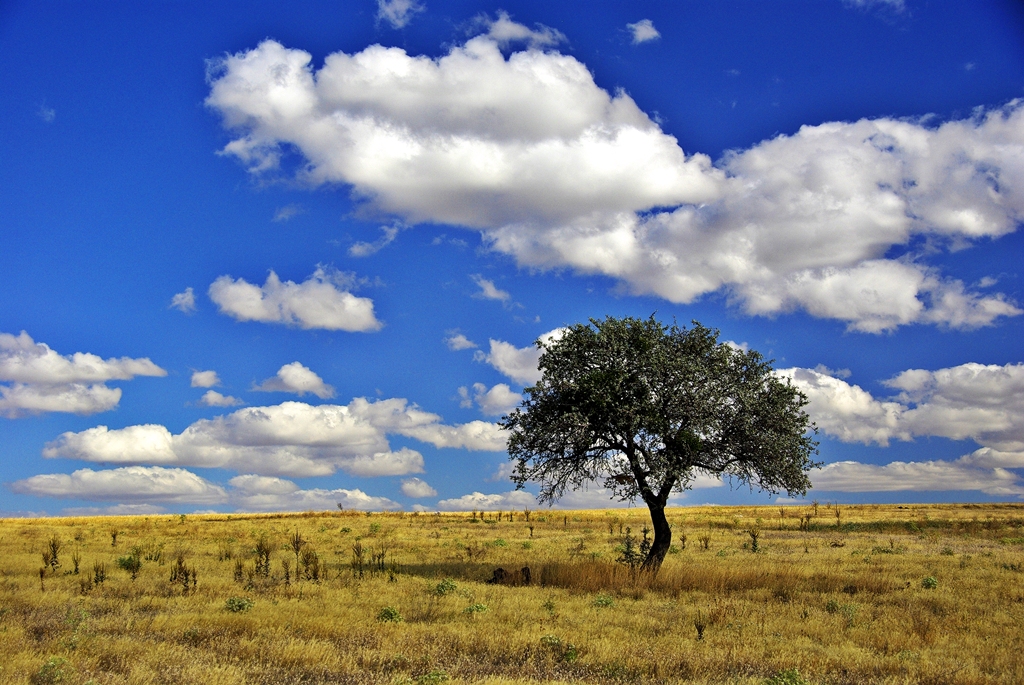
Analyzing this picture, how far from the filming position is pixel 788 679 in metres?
12.8

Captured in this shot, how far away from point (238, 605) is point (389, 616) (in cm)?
450

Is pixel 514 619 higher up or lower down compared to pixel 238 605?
lower down

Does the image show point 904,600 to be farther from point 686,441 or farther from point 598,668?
point 598,668

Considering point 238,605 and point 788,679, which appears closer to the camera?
point 788,679

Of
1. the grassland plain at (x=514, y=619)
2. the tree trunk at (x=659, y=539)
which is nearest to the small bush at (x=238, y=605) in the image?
the grassland plain at (x=514, y=619)

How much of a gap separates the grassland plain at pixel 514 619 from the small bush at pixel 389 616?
0.05m

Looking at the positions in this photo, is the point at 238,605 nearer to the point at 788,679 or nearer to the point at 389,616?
the point at 389,616

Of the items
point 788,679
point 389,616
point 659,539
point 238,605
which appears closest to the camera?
point 788,679

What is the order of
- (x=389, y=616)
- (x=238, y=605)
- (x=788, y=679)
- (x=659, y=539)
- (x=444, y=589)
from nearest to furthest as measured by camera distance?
(x=788, y=679), (x=389, y=616), (x=238, y=605), (x=444, y=589), (x=659, y=539)

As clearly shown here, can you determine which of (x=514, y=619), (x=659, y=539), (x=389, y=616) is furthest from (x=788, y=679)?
(x=659, y=539)

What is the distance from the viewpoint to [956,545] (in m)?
41.3

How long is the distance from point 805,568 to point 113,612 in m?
25.5

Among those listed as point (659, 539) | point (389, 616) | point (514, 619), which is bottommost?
point (514, 619)

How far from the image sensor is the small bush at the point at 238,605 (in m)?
19.2
